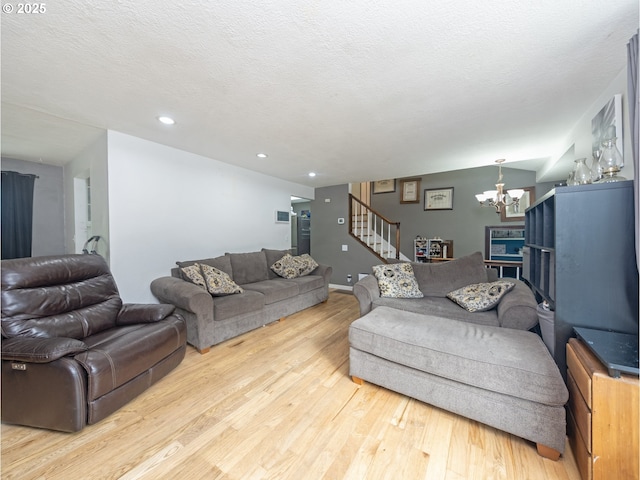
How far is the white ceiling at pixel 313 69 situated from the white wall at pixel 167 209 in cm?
39

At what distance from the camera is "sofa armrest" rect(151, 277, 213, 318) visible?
7.70 feet

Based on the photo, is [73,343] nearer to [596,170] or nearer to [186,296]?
[186,296]

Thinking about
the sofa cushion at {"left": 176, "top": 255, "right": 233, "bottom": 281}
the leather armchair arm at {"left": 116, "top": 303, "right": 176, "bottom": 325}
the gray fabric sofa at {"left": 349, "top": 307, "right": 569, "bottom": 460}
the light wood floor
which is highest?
the sofa cushion at {"left": 176, "top": 255, "right": 233, "bottom": 281}

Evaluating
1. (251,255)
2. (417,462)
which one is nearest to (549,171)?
(417,462)

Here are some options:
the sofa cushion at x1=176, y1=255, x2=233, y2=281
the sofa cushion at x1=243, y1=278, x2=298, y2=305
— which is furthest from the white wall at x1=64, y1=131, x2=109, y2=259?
the sofa cushion at x1=243, y1=278, x2=298, y2=305

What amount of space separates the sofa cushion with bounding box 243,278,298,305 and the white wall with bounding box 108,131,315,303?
3.08 ft

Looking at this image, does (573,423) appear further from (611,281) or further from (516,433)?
(611,281)

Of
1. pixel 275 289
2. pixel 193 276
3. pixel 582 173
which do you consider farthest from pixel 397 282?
pixel 193 276

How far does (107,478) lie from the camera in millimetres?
1172

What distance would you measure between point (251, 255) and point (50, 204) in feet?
11.8

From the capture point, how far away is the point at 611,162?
141cm

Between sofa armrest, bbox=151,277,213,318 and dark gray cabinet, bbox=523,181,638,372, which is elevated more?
dark gray cabinet, bbox=523,181,638,372

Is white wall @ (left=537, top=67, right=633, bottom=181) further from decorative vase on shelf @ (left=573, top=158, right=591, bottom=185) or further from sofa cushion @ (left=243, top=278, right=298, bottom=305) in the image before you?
sofa cushion @ (left=243, top=278, right=298, bottom=305)

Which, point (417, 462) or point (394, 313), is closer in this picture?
point (417, 462)
